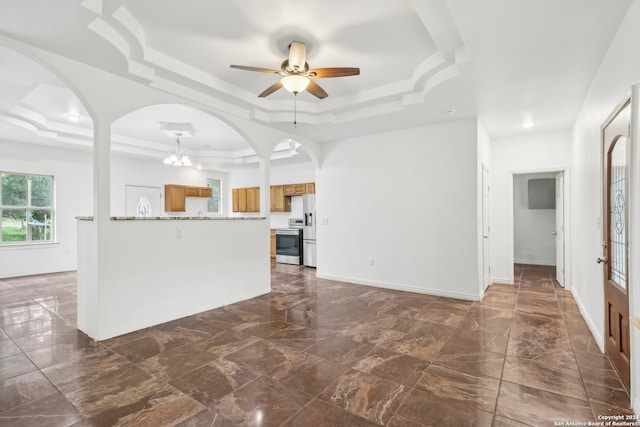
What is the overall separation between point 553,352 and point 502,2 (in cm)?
284

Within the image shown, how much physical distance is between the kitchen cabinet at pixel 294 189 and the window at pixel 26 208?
16.7 feet

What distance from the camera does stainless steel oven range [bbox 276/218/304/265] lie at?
7727mm

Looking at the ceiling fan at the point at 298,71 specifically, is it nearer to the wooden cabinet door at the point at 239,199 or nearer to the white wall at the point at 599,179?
the white wall at the point at 599,179

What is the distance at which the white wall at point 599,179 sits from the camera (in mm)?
1934

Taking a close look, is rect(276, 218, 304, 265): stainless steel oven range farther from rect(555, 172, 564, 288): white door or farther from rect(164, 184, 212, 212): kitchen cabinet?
rect(555, 172, 564, 288): white door

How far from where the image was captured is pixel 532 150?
5.32 meters

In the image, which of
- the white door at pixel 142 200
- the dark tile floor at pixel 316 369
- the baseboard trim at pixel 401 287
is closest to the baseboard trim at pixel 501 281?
the dark tile floor at pixel 316 369

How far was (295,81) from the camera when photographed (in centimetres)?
290

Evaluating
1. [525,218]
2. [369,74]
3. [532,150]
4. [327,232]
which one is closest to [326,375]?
[369,74]

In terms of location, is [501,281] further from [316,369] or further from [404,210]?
[316,369]

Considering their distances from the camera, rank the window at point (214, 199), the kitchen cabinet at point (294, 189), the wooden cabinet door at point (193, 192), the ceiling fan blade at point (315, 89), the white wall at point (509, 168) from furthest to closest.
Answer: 1. the window at point (214, 199)
2. the wooden cabinet door at point (193, 192)
3. the kitchen cabinet at point (294, 189)
4. the white wall at point (509, 168)
5. the ceiling fan blade at point (315, 89)

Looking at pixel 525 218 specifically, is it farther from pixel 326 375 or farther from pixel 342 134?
pixel 326 375

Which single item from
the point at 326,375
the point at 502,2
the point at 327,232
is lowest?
the point at 326,375

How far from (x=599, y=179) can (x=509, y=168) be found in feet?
8.93
